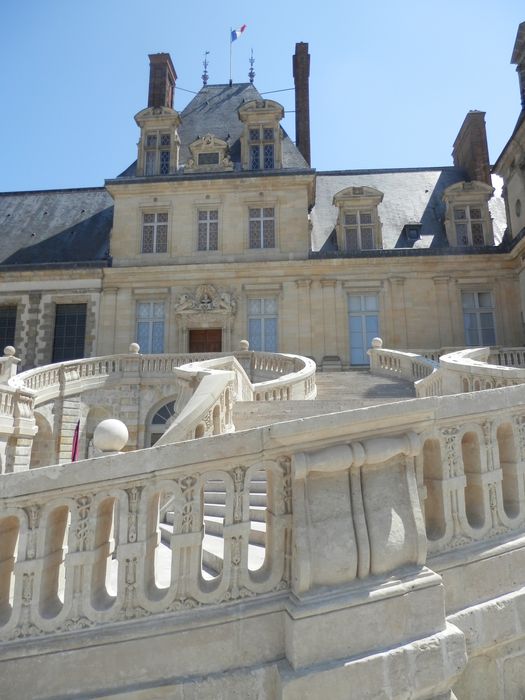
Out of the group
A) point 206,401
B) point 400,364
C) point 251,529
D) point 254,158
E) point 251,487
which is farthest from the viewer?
point 254,158

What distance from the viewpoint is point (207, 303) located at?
60.2 feet

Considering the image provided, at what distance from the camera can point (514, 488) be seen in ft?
11.0

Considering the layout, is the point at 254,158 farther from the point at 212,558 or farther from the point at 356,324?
the point at 212,558

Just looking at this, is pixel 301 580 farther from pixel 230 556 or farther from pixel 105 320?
pixel 105 320

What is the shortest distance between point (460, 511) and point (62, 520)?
2461 mm

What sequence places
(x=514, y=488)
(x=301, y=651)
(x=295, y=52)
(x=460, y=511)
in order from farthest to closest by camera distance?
(x=295, y=52), (x=514, y=488), (x=460, y=511), (x=301, y=651)

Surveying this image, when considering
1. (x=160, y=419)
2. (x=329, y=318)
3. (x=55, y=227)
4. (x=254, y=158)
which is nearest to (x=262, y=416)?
(x=160, y=419)

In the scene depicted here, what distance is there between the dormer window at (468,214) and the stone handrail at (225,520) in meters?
18.5

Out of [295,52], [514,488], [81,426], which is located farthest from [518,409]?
[295,52]

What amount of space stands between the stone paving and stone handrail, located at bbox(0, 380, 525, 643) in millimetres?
4720

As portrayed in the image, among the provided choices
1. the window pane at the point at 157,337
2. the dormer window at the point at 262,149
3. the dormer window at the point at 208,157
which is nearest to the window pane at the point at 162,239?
the window pane at the point at 157,337

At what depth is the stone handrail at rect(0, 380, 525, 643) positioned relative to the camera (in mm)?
2622

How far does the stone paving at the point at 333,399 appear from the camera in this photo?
8.09 metres

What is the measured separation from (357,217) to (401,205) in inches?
125
